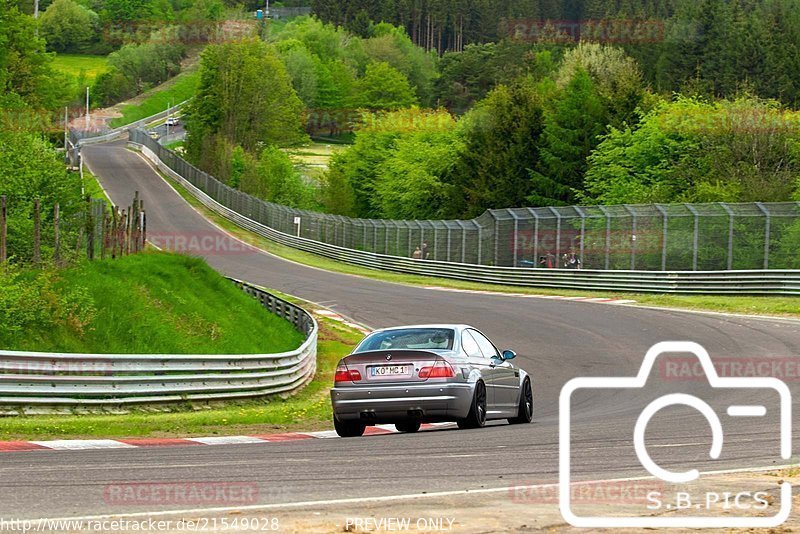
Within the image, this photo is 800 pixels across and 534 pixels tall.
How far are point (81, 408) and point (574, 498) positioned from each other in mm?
10518

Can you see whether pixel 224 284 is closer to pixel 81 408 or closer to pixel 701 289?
pixel 701 289

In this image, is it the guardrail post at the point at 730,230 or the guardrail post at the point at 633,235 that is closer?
the guardrail post at the point at 730,230

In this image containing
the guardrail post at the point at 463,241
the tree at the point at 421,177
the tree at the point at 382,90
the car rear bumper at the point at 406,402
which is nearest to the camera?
the car rear bumper at the point at 406,402

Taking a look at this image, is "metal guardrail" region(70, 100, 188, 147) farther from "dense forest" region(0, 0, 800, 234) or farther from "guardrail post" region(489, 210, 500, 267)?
"guardrail post" region(489, 210, 500, 267)

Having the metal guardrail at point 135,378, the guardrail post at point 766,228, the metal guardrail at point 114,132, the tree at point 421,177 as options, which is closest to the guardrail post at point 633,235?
the guardrail post at point 766,228

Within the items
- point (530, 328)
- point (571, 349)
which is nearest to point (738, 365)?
point (571, 349)

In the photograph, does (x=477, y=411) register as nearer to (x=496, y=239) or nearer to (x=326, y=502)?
(x=326, y=502)

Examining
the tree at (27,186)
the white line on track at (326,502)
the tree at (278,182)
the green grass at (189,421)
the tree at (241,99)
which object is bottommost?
the tree at (278,182)

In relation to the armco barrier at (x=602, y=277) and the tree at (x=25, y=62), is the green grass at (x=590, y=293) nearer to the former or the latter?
the armco barrier at (x=602, y=277)

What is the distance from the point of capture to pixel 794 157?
204 feet

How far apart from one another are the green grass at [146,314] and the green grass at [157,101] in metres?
146

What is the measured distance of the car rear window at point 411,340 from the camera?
15117 millimetres

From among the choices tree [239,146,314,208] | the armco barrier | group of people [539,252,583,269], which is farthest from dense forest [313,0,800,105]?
group of people [539,252,583,269]

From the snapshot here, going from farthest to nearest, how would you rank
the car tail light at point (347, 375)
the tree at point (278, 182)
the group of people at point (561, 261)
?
A: the tree at point (278, 182) → the group of people at point (561, 261) → the car tail light at point (347, 375)
